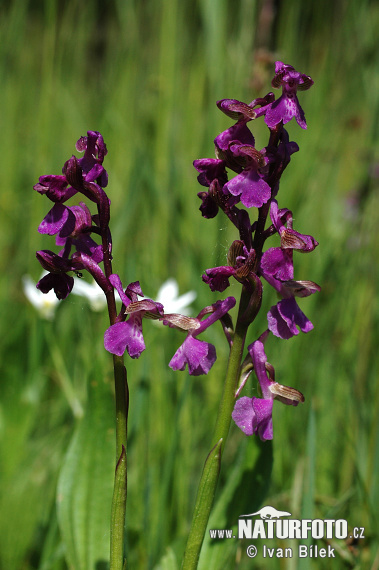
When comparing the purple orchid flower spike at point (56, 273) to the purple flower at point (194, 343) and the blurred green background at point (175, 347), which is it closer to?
the purple flower at point (194, 343)

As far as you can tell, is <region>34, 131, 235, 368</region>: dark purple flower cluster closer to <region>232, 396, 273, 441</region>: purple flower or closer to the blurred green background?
Result: <region>232, 396, 273, 441</region>: purple flower

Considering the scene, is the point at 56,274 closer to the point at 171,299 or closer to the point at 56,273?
the point at 56,273

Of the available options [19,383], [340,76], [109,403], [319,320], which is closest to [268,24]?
[340,76]

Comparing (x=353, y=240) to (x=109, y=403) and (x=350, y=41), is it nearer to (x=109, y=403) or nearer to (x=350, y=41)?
(x=350, y=41)

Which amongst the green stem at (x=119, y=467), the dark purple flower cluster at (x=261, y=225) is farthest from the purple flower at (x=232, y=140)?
the green stem at (x=119, y=467)

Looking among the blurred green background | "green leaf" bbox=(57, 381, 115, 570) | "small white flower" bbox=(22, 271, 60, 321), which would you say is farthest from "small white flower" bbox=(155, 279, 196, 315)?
"green leaf" bbox=(57, 381, 115, 570)
